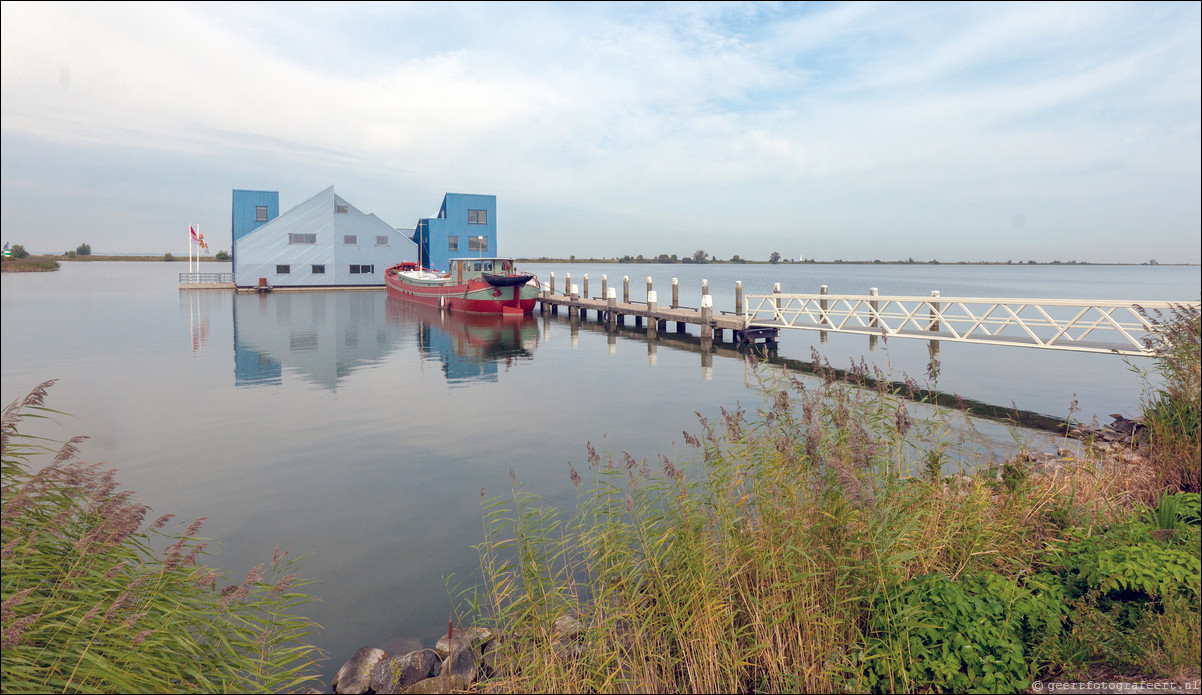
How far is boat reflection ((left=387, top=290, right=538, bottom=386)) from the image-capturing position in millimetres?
21000

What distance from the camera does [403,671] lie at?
5.05 meters

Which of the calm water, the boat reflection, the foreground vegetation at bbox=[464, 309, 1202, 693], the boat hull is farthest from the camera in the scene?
the boat hull

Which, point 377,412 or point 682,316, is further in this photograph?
point 682,316

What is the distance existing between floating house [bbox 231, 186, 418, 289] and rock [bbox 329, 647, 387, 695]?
54610 millimetres

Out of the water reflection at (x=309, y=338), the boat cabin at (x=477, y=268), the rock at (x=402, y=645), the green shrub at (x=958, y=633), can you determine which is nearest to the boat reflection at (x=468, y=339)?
the water reflection at (x=309, y=338)

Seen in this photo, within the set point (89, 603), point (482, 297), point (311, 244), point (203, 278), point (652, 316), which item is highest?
point (311, 244)

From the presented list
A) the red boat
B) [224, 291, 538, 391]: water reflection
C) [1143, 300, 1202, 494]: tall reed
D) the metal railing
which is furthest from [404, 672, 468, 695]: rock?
the metal railing

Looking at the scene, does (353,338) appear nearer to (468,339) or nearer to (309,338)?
(309,338)

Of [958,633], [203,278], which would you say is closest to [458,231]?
[203,278]

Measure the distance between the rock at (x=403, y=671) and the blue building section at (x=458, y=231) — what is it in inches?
2051

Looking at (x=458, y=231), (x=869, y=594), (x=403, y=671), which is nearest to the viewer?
(x=869, y=594)

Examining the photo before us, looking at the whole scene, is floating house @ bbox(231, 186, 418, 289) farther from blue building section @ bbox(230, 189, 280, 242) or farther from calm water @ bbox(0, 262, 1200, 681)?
calm water @ bbox(0, 262, 1200, 681)

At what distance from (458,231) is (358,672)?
2114 inches

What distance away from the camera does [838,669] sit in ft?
13.1
